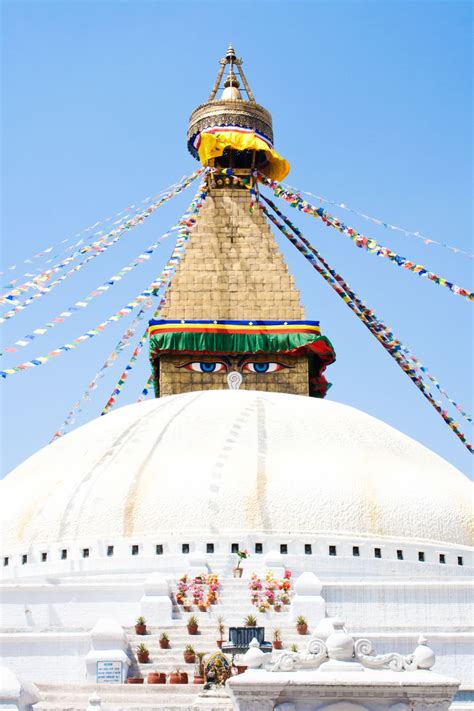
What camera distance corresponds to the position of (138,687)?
14430mm

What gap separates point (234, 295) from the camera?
3036cm

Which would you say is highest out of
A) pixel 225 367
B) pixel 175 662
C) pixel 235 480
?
pixel 225 367

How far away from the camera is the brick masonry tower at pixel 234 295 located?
2916 cm

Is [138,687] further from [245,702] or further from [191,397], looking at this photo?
[191,397]

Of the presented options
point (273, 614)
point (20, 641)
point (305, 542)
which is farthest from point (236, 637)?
point (305, 542)

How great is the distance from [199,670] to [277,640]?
1479 mm

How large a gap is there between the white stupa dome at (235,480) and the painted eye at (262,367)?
16.5 ft

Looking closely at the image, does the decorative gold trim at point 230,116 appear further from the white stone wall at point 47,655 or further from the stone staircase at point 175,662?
the white stone wall at point 47,655

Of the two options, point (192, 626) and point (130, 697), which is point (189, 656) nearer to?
point (192, 626)

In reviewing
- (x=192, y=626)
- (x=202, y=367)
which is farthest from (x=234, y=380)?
(x=192, y=626)

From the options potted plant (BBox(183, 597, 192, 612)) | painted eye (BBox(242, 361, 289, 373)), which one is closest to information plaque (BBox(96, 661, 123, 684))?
potted plant (BBox(183, 597, 192, 612))

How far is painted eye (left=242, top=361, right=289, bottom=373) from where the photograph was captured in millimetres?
29328

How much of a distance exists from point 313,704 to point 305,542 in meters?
10.5

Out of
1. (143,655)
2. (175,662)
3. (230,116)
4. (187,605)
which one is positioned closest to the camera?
(175,662)
